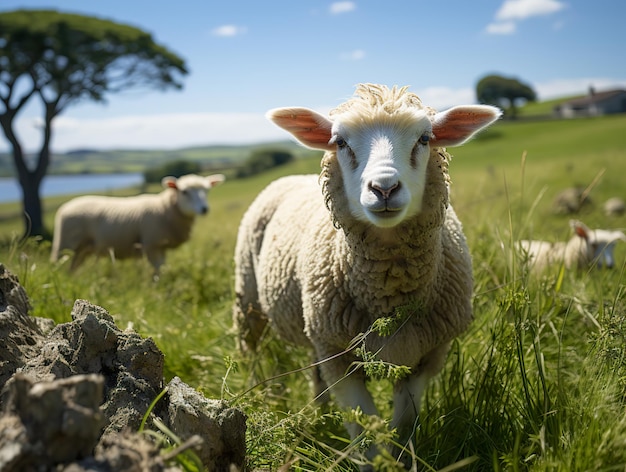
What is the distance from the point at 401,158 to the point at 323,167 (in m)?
0.49

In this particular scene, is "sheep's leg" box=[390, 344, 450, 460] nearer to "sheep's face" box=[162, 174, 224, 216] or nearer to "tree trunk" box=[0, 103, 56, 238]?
"sheep's face" box=[162, 174, 224, 216]

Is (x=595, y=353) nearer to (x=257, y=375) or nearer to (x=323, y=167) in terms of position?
(x=323, y=167)

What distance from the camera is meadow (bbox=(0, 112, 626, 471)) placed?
6.25ft

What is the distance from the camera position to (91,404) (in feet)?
4.62

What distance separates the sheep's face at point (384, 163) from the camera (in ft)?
6.92

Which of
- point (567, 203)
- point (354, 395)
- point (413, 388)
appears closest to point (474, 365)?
point (413, 388)

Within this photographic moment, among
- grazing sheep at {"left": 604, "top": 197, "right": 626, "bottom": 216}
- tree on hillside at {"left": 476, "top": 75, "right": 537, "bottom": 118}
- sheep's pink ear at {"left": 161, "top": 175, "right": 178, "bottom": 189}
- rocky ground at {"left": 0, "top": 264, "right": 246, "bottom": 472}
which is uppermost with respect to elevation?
tree on hillside at {"left": 476, "top": 75, "right": 537, "bottom": 118}

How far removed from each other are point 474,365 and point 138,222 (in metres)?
7.15

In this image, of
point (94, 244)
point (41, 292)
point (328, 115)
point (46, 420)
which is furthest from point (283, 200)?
point (94, 244)

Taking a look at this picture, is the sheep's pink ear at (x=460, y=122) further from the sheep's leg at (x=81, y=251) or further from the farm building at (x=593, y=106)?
the farm building at (x=593, y=106)

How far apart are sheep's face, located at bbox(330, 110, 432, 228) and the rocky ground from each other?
0.95 meters

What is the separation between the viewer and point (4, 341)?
216 centimetres

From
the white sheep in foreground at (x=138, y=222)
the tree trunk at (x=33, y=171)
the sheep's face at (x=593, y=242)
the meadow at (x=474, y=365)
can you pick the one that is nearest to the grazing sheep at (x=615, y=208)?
the sheep's face at (x=593, y=242)

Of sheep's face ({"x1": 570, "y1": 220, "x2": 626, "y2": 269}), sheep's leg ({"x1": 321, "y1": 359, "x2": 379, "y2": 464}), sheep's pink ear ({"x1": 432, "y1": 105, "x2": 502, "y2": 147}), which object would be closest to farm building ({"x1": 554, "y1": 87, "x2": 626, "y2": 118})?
sheep's face ({"x1": 570, "y1": 220, "x2": 626, "y2": 269})
